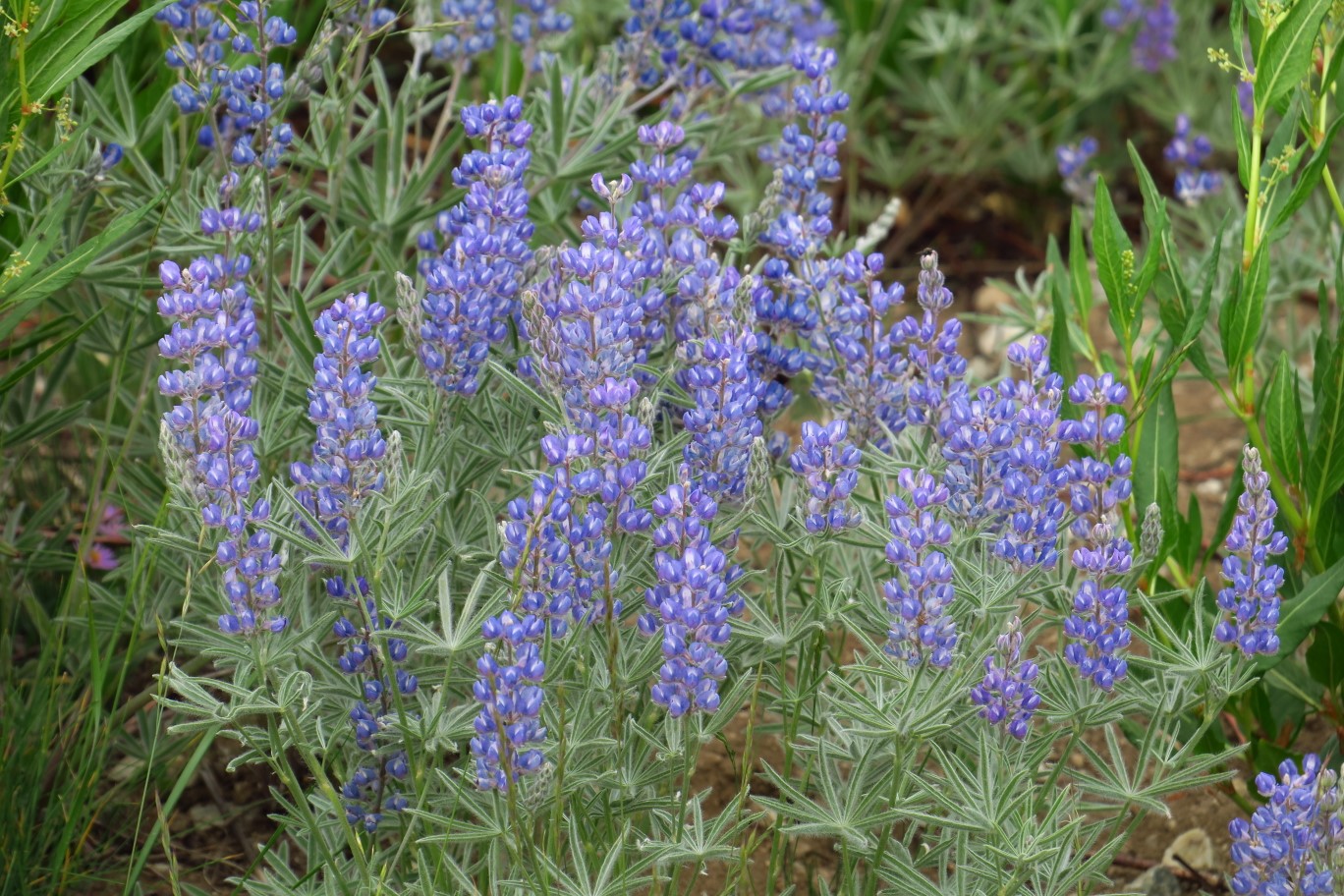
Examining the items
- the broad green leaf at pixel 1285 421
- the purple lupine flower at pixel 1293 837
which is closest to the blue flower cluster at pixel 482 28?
the broad green leaf at pixel 1285 421

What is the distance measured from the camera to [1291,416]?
2.66 m

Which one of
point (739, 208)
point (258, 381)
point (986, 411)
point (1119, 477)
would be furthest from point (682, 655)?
point (739, 208)

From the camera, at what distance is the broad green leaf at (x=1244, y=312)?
2.58 metres

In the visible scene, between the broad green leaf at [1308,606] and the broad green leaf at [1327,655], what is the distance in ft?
0.37

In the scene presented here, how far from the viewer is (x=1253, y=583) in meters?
2.19

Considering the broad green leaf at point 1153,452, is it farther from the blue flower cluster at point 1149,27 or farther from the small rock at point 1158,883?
the blue flower cluster at point 1149,27

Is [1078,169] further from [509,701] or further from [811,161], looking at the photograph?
[509,701]

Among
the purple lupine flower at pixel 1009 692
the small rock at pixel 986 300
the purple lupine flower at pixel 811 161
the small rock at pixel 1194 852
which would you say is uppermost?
the purple lupine flower at pixel 811 161

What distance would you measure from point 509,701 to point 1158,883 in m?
1.61

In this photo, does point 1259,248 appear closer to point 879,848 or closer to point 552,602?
point 879,848

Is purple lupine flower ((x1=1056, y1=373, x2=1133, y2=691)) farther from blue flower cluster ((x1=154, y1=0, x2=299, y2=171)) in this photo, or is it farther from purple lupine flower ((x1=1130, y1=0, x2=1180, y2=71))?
purple lupine flower ((x1=1130, y1=0, x2=1180, y2=71))

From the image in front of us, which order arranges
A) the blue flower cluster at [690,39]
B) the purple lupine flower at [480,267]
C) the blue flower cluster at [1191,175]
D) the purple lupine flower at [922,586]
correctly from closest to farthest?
1. the purple lupine flower at [922,586]
2. the purple lupine flower at [480,267]
3. the blue flower cluster at [690,39]
4. the blue flower cluster at [1191,175]

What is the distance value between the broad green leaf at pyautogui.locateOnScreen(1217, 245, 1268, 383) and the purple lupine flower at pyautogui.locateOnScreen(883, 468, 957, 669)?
2.74 feet

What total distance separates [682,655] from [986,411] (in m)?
0.62
